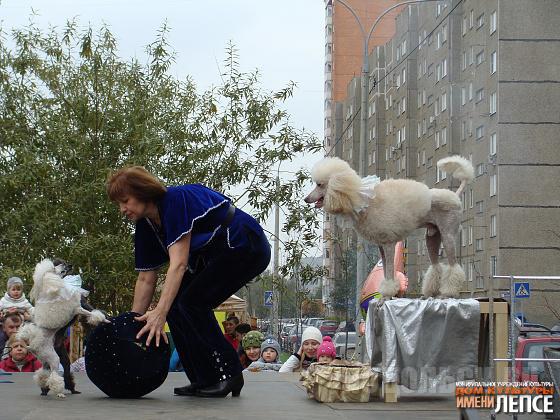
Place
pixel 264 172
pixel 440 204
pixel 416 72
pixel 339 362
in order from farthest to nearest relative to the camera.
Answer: pixel 416 72, pixel 264 172, pixel 440 204, pixel 339 362

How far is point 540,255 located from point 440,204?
150 ft

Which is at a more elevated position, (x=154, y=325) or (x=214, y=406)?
(x=154, y=325)

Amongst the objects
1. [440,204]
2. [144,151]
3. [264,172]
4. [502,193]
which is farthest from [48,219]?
[502,193]

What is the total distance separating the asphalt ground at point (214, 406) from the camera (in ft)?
17.6

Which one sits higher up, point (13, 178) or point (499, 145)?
point (499, 145)

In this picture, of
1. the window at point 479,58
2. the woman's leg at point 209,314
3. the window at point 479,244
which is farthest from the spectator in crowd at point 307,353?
the window at point 479,58

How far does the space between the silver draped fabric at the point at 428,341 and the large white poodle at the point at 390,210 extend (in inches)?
11.7

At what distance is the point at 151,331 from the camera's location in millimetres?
5922

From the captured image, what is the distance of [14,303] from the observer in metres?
11.2

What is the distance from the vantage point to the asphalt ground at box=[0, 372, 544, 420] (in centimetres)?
536

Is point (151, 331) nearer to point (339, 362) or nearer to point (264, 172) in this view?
point (339, 362)

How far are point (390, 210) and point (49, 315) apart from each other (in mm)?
2320

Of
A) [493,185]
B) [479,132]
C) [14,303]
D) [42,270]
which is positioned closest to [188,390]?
[42,270]

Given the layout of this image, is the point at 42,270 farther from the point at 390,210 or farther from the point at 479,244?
the point at 479,244
